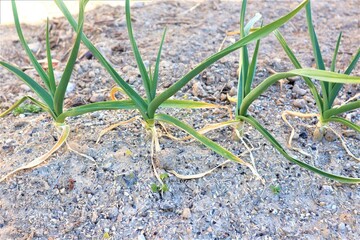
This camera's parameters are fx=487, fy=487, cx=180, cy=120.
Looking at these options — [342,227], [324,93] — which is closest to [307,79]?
[324,93]

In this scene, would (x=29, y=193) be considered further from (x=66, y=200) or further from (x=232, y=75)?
(x=232, y=75)

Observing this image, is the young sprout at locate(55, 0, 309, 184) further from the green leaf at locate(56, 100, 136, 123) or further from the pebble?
the pebble

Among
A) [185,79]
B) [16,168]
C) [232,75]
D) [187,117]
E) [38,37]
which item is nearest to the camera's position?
[185,79]

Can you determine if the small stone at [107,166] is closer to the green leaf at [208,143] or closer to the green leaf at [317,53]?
the green leaf at [208,143]

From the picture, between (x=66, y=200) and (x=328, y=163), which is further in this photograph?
(x=328, y=163)

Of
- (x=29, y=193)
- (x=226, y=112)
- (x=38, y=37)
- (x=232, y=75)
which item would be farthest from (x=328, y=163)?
(x=38, y=37)

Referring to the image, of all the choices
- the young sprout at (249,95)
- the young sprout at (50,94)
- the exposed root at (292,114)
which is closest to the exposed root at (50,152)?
the young sprout at (50,94)

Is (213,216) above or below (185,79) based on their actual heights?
below

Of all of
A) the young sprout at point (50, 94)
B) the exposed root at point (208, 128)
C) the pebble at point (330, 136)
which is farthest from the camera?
the pebble at point (330, 136)
